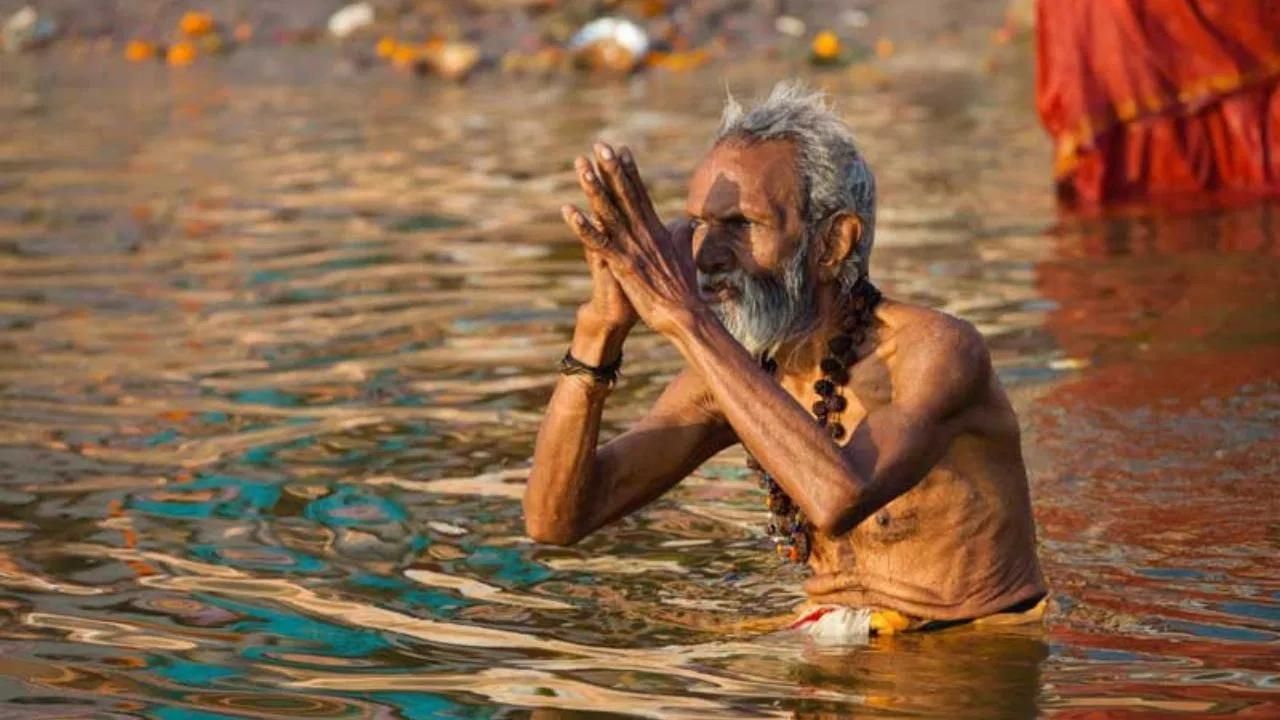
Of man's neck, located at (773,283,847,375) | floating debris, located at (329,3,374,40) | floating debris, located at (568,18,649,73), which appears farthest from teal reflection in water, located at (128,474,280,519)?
floating debris, located at (329,3,374,40)

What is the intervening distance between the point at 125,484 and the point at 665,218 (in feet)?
18.8

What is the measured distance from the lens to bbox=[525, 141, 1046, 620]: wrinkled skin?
4625 mm

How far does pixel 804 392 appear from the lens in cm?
513

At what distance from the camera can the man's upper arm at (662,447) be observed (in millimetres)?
5258

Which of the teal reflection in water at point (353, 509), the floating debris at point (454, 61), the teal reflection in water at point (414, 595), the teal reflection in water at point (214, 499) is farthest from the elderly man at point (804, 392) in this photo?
the floating debris at point (454, 61)

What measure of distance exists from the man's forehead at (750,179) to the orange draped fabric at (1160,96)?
289 inches

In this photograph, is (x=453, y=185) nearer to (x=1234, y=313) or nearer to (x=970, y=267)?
(x=970, y=267)

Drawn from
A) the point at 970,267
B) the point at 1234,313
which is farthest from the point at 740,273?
the point at 970,267

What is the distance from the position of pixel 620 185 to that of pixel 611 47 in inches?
669

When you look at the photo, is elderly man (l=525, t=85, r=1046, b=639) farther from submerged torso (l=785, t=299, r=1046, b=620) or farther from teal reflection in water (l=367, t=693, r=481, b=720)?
teal reflection in water (l=367, t=693, r=481, b=720)

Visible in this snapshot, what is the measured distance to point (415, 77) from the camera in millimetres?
21828

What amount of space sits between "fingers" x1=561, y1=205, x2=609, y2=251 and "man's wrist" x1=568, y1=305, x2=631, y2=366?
202 mm

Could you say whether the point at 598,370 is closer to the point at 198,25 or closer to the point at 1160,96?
the point at 1160,96

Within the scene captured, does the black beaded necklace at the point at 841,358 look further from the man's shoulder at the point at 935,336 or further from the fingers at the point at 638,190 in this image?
the fingers at the point at 638,190
